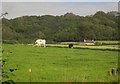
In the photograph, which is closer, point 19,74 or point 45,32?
point 19,74

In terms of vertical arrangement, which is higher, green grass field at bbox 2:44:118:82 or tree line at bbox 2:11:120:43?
tree line at bbox 2:11:120:43

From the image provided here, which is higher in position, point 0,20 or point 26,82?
point 0,20

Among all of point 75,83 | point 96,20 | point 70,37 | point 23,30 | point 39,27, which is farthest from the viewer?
point 96,20

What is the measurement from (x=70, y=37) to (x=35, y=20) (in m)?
31.8

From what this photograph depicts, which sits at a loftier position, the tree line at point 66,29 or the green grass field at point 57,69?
the tree line at point 66,29

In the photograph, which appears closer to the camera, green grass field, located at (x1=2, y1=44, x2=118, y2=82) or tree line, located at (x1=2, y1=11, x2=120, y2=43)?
green grass field, located at (x1=2, y1=44, x2=118, y2=82)

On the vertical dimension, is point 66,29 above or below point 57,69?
above

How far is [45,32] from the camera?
10144cm

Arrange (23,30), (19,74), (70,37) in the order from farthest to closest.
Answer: (23,30) → (70,37) → (19,74)

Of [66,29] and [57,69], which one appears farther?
[66,29]

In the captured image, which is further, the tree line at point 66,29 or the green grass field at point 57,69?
the tree line at point 66,29

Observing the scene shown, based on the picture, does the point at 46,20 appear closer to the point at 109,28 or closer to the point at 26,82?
the point at 109,28

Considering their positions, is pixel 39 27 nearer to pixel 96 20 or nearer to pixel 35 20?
pixel 35 20

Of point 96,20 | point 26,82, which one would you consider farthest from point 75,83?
point 96,20
